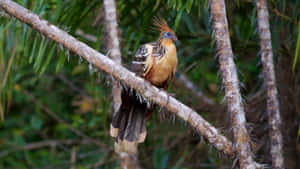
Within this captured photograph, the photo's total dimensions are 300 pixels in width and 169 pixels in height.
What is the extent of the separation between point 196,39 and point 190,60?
28 cm

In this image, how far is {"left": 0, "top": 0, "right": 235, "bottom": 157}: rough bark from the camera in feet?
7.40

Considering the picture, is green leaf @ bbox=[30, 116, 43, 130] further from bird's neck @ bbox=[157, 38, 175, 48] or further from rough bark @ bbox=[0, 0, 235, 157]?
rough bark @ bbox=[0, 0, 235, 157]

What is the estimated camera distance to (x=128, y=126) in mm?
2898

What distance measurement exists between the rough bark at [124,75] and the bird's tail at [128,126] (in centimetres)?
55

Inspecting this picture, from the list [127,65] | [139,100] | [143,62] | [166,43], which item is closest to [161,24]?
[166,43]

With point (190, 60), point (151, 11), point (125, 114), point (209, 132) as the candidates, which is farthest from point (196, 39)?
point (209, 132)

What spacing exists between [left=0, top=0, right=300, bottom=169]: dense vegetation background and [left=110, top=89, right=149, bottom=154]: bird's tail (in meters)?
0.31

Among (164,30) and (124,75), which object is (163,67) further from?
(124,75)

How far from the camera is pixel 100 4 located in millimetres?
3271

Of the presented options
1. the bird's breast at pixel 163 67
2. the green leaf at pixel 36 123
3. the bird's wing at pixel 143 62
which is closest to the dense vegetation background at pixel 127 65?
the green leaf at pixel 36 123

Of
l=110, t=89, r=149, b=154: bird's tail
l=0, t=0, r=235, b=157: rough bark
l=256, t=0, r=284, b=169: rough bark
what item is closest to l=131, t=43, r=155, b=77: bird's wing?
l=110, t=89, r=149, b=154: bird's tail

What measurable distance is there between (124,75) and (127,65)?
47.4 inches

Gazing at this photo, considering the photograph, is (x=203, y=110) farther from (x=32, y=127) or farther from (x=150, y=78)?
(x=32, y=127)

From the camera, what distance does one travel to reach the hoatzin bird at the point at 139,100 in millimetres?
2873
